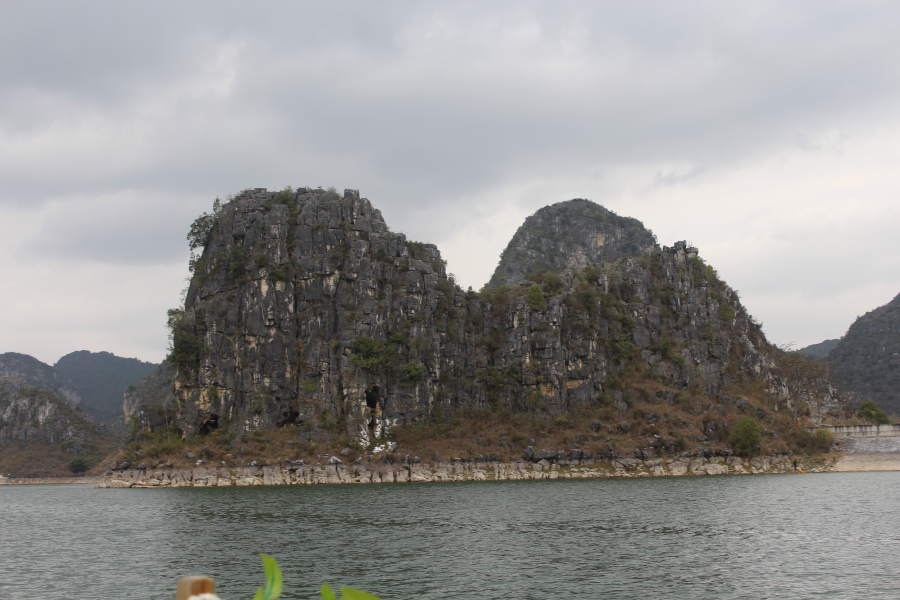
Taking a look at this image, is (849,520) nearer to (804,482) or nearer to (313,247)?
(804,482)

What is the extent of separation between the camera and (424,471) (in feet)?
292

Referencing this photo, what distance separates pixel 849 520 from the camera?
1708 inches

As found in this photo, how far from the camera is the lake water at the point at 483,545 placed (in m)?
26.9

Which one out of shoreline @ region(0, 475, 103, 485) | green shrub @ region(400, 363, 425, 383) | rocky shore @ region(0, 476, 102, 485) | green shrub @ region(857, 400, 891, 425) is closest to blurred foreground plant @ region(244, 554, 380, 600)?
green shrub @ region(400, 363, 425, 383)

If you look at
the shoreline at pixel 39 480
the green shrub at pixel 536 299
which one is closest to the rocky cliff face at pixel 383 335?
the green shrub at pixel 536 299

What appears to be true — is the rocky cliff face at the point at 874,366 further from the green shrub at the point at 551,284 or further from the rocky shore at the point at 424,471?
the rocky shore at the point at 424,471

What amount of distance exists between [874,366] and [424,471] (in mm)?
153365

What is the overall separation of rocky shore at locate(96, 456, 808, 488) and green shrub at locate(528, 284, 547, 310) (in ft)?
87.8

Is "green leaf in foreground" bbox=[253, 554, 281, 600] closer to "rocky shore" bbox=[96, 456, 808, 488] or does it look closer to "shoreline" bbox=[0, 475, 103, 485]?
"rocky shore" bbox=[96, 456, 808, 488]

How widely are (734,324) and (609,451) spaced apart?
48159 mm

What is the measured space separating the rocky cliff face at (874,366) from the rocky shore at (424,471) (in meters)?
102

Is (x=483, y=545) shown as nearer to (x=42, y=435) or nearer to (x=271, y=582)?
(x=271, y=582)

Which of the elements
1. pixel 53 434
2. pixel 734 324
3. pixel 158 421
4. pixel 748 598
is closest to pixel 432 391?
pixel 158 421

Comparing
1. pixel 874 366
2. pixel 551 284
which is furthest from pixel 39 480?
pixel 874 366
